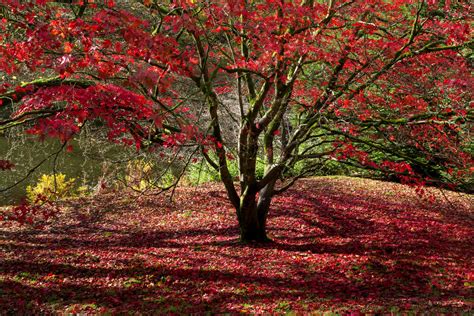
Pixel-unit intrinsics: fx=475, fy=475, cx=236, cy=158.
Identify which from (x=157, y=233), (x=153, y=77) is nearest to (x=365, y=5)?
(x=153, y=77)

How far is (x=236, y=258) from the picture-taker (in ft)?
22.7

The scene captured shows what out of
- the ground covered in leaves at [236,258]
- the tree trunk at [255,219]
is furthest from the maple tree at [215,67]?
the ground covered in leaves at [236,258]

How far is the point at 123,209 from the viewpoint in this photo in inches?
388

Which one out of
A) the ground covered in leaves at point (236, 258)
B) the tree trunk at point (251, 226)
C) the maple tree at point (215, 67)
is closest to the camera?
the maple tree at point (215, 67)

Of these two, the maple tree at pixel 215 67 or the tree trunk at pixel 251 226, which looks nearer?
the maple tree at pixel 215 67

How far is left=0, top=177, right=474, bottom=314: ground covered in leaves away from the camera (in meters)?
5.38

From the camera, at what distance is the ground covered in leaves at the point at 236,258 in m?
5.38

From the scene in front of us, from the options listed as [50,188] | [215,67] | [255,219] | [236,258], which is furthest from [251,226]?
[50,188]

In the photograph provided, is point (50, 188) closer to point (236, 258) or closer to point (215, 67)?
point (236, 258)

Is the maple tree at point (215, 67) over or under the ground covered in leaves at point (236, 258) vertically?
over

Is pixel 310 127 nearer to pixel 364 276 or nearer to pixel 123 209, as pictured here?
pixel 364 276

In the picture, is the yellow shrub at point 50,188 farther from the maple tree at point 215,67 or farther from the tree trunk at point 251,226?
the tree trunk at point 251,226

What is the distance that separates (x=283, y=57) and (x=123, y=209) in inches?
213

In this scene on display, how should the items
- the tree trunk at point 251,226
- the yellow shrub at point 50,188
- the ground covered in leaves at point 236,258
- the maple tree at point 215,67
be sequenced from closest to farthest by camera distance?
the maple tree at point 215,67
the ground covered in leaves at point 236,258
the tree trunk at point 251,226
the yellow shrub at point 50,188
